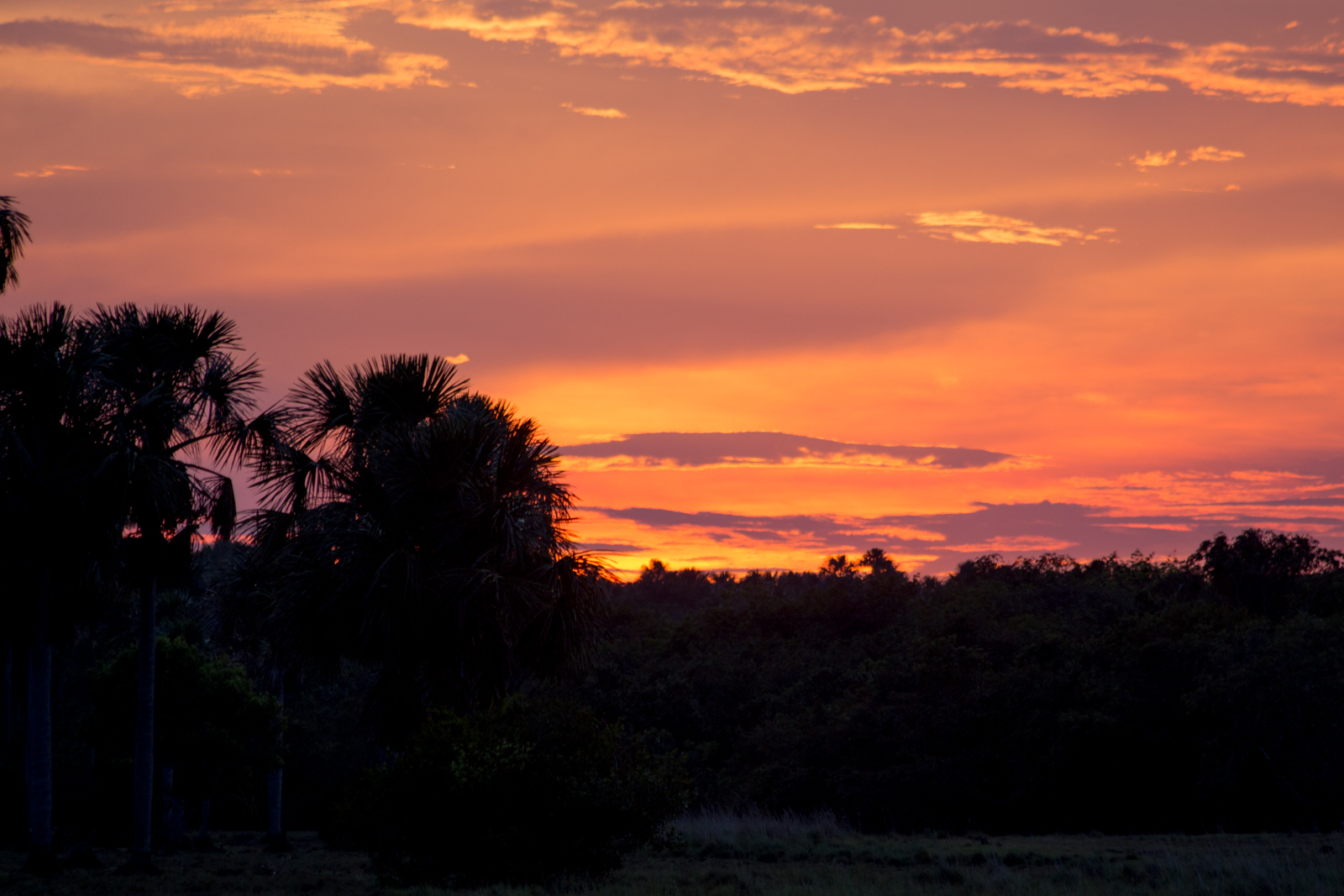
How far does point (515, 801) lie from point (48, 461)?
12.7m

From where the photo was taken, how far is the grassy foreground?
14953 mm

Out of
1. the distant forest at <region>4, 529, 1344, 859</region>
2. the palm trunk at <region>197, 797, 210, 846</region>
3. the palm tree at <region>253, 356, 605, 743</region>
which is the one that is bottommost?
the palm trunk at <region>197, 797, 210, 846</region>

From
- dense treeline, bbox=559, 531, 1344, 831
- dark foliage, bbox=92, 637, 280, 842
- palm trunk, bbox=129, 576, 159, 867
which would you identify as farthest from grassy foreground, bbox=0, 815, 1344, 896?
dense treeline, bbox=559, 531, 1344, 831

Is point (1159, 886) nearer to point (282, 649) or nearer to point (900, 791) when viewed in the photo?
point (282, 649)

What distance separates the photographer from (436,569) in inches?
834

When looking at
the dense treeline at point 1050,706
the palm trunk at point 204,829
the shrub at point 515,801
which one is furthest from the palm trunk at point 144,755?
the dense treeline at point 1050,706

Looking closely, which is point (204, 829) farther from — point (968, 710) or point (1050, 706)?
point (1050, 706)

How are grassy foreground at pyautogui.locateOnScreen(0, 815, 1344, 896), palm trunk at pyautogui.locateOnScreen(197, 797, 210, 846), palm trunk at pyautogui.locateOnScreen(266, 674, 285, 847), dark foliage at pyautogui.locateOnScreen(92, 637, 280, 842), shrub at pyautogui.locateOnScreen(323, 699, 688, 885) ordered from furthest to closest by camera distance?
palm trunk at pyautogui.locateOnScreen(266, 674, 285, 847) < palm trunk at pyautogui.locateOnScreen(197, 797, 210, 846) < dark foliage at pyautogui.locateOnScreen(92, 637, 280, 842) < shrub at pyautogui.locateOnScreen(323, 699, 688, 885) < grassy foreground at pyautogui.locateOnScreen(0, 815, 1344, 896)

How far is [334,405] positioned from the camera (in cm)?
2334

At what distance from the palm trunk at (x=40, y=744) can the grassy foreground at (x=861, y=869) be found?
24.6 inches

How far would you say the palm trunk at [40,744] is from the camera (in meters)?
20.6

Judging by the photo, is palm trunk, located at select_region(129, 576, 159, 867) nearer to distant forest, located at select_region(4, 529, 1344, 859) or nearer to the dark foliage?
distant forest, located at select_region(4, 529, 1344, 859)

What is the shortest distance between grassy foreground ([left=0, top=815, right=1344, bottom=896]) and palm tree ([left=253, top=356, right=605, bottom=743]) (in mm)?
4279

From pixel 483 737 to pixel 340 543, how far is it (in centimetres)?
678
